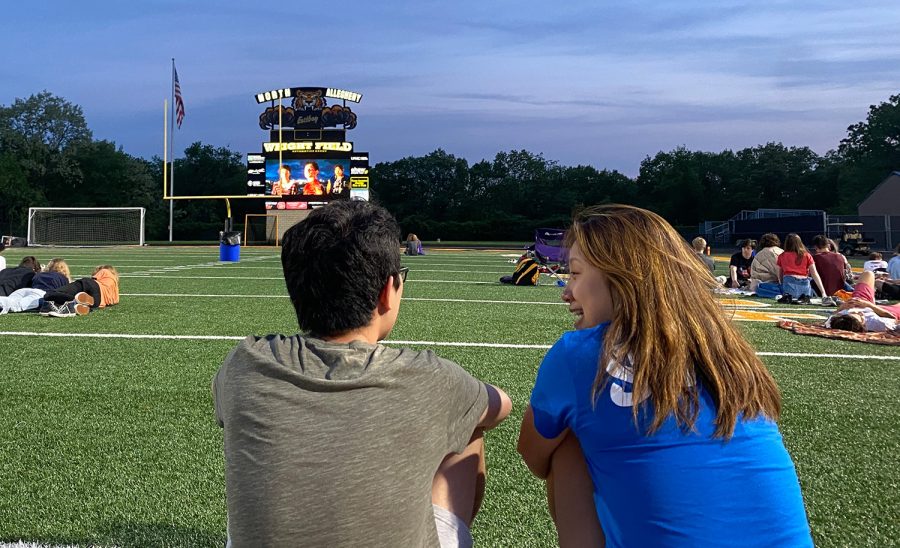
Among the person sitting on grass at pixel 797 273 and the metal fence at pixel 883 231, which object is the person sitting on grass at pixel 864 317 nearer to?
the person sitting on grass at pixel 797 273

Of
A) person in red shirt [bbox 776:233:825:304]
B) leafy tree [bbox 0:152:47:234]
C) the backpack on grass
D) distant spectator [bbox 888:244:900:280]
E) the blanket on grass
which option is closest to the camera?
the blanket on grass

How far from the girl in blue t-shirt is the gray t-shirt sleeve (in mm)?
138

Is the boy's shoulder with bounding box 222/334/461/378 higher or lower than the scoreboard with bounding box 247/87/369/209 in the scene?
lower

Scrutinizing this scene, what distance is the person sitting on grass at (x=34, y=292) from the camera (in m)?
9.51

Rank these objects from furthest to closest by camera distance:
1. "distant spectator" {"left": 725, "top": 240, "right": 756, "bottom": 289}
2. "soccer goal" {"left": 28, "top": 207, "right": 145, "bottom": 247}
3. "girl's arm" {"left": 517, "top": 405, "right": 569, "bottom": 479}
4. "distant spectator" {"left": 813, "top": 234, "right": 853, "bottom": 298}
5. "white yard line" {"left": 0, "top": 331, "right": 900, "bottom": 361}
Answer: "soccer goal" {"left": 28, "top": 207, "right": 145, "bottom": 247}
"distant spectator" {"left": 725, "top": 240, "right": 756, "bottom": 289}
"distant spectator" {"left": 813, "top": 234, "right": 853, "bottom": 298}
"white yard line" {"left": 0, "top": 331, "right": 900, "bottom": 361}
"girl's arm" {"left": 517, "top": 405, "right": 569, "bottom": 479}

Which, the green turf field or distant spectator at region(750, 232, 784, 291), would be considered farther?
distant spectator at region(750, 232, 784, 291)

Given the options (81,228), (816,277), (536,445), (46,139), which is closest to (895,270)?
(816,277)

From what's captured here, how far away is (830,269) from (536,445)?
1222 centimetres

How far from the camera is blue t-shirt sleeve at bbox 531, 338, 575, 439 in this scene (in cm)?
178

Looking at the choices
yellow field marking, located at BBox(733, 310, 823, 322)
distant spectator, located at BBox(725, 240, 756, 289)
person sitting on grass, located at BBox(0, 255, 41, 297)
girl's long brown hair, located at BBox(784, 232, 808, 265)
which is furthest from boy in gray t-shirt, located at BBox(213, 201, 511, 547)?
distant spectator, located at BBox(725, 240, 756, 289)

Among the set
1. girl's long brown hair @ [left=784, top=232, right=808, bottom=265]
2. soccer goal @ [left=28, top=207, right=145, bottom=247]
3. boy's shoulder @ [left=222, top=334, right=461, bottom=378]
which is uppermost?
Result: soccer goal @ [left=28, top=207, right=145, bottom=247]

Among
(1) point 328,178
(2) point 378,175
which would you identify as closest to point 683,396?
(1) point 328,178

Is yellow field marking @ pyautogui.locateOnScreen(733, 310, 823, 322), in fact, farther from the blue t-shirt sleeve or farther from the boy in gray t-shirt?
the boy in gray t-shirt

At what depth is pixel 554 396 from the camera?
5.93 ft
